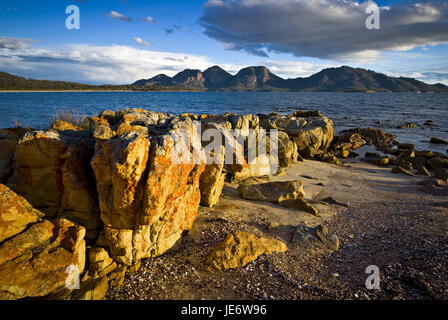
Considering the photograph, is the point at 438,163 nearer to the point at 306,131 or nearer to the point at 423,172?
the point at 423,172

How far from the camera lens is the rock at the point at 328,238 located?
588 centimetres

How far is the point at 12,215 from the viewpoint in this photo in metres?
4.46

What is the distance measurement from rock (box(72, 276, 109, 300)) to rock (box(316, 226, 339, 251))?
4.60 meters

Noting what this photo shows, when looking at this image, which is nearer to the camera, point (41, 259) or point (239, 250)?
Answer: point (41, 259)

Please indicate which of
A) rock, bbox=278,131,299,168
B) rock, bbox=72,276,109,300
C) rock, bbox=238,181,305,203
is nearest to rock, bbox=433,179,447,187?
rock, bbox=278,131,299,168

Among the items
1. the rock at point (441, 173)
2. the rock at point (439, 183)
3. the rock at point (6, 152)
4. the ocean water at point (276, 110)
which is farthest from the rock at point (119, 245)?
the rock at point (441, 173)

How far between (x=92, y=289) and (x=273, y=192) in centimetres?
563

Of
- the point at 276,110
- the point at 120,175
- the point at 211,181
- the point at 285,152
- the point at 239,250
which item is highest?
the point at 276,110

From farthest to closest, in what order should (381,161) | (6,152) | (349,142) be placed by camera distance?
(349,142)
(381,161)
(6,152)

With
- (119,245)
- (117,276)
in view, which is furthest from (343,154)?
(117,276)

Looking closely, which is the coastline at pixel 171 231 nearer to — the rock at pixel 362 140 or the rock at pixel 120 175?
the rock at pixel 120 175

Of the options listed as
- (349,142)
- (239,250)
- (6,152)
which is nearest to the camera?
(239,250)

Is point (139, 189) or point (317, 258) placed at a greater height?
point (139, 189)
